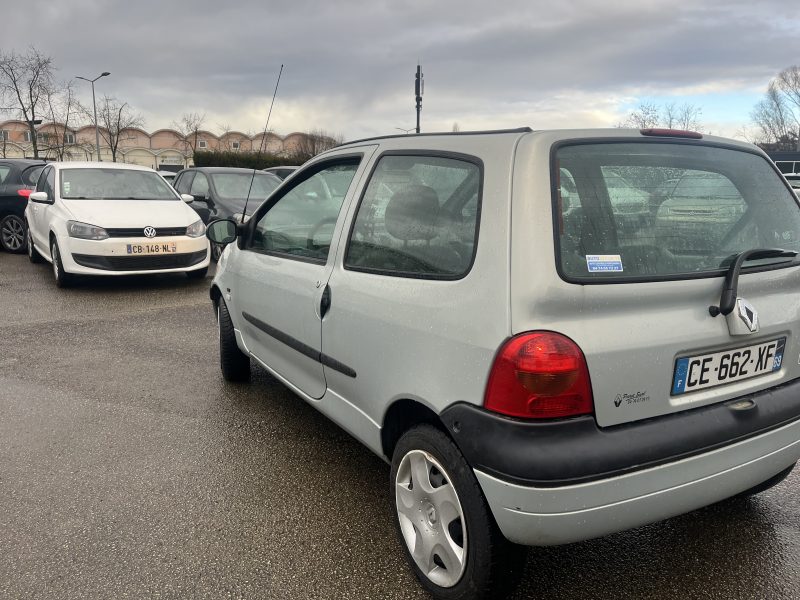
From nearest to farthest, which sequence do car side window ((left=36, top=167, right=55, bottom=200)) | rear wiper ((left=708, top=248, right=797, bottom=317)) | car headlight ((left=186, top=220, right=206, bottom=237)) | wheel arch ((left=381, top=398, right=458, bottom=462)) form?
1. rear wiper ((left=708, top=248, right=797, bottom=317))
2. wheel arch ((left=381, top=398, right=458, bottom=462))
3. car headlight ((left=186, top=220, right=206, bottom=237))
4. car side window ((left=36, top=167, right=55, bottom=200))

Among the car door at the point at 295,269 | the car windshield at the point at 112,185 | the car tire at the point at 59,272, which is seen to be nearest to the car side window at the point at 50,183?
the car windshield at the point at 112,185

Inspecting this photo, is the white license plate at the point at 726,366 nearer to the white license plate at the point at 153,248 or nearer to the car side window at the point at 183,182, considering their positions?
the white license plate at the point at 153,248

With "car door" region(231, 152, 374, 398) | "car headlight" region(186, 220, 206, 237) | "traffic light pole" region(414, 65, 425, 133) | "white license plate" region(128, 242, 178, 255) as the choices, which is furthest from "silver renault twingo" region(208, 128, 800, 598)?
"traffic light pole" region(414, 65, 425, 133)

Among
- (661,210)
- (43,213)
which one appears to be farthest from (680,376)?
(43,213)

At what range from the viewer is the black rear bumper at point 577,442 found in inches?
73.3

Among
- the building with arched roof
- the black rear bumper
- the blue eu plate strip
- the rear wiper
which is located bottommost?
the black rear bumper

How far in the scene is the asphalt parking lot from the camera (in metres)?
2.38

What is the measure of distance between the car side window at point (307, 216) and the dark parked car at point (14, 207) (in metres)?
8.71

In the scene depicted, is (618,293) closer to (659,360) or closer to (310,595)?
(659,360)

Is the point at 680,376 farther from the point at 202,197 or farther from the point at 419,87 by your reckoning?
the point at 419,87

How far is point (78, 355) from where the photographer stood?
5.25 meters

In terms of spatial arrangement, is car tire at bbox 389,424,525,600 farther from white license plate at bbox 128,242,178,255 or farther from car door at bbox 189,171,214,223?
car door at bbox 189,171,214,223

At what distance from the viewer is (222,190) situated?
1062 centimetres

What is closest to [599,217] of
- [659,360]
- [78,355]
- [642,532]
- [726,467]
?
[659,360]
